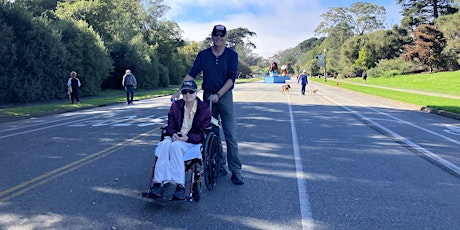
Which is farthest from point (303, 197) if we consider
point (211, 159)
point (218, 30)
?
point (218, 30)

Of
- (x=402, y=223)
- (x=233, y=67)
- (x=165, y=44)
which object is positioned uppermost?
(x=165, y=44)

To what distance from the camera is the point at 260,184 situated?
213 inches

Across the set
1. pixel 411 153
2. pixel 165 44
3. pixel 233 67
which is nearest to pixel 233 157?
pixel 233 67

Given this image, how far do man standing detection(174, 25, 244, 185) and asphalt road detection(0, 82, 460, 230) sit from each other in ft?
1.88

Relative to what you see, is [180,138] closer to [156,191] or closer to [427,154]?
[156,191]

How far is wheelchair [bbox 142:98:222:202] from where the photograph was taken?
4.55 metres

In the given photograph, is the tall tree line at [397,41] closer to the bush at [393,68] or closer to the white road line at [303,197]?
the bush at [393,68]

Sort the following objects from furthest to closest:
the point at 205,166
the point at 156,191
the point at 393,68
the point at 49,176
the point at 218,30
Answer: the point at 393,68 → the point at 49,176 → the point at 218,30 → the point at 205,166 → the point at 156,191

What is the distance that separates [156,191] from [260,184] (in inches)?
66.5

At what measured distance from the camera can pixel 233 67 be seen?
532 cm

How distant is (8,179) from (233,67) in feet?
12.4

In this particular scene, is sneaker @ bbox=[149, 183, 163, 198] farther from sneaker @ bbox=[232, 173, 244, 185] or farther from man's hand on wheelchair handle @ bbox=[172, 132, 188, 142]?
sneaker @ bbox=[232, 173, 244, 185]

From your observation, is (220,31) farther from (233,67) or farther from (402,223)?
(402,223)

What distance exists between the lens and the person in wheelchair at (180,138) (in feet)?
14.5
